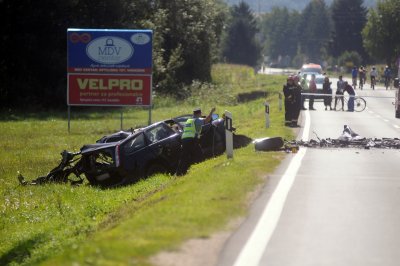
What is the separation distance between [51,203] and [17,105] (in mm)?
29597

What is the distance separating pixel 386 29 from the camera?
256 ft

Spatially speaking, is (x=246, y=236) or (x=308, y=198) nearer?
(x=246, y=236)

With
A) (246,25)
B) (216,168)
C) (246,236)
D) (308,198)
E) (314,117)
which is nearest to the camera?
(246,236)

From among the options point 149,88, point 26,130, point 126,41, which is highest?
point 126,41

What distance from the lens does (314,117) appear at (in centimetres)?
3191

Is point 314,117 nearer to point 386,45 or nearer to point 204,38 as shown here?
point 204,38

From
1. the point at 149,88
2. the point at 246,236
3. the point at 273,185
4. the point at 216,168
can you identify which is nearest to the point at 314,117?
the point at 149,88

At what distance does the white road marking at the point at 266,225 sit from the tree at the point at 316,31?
16496 centimetres

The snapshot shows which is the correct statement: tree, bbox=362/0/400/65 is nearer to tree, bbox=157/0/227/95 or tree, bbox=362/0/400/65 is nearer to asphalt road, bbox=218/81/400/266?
tree, bbox=157/0/227/95

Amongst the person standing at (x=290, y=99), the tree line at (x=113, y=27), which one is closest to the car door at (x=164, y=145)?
the person standing at (x=290, y=99)

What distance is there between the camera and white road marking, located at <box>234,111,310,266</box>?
8.04 metres

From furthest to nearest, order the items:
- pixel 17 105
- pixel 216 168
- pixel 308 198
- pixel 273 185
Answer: pixel 17 105, pixel 216 168, pixel 273 185, pixel 308 198

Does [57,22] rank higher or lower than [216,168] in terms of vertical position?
higher

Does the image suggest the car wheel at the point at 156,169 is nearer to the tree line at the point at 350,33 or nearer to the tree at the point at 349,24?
the tree line at the point at 350,33
